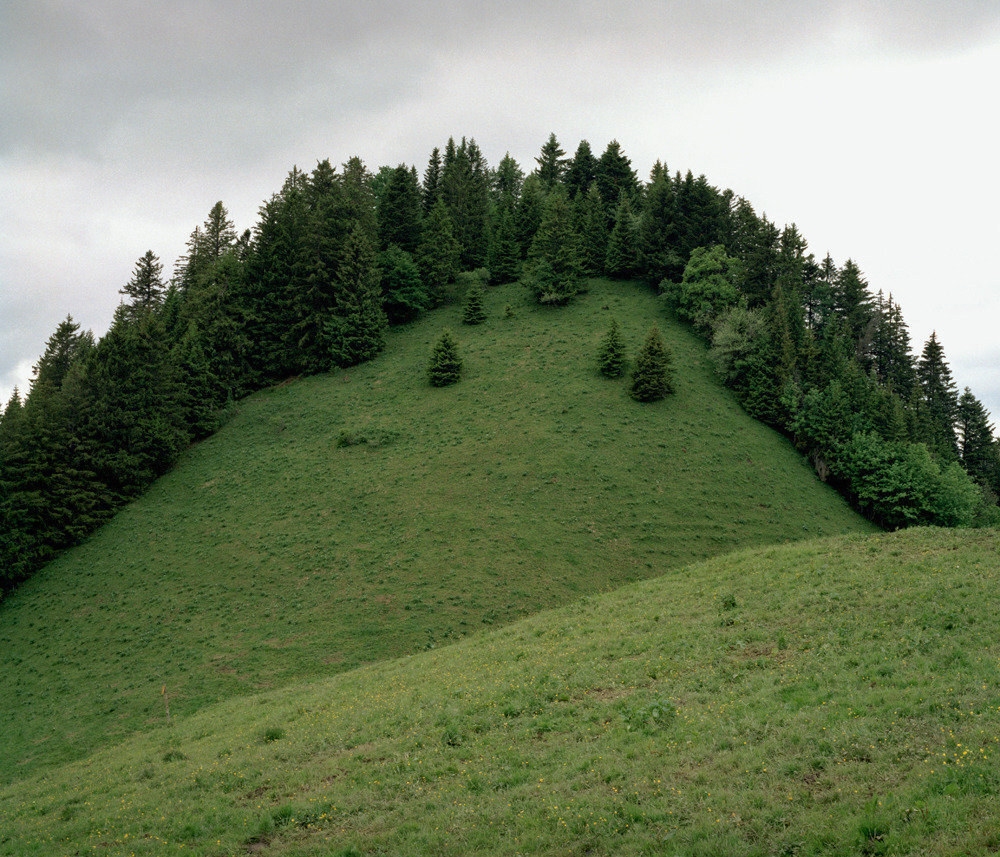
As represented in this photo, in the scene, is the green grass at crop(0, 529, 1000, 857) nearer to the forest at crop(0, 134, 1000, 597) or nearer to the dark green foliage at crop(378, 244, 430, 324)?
the forest at crop(0, 134, 1000, 597)

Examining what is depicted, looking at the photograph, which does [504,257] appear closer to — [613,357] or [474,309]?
[474,309]

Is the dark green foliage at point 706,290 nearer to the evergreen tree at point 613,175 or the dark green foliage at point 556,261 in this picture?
the dark green foliage at point 556,261

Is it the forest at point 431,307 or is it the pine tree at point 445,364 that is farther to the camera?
the pine tree at point 445,364

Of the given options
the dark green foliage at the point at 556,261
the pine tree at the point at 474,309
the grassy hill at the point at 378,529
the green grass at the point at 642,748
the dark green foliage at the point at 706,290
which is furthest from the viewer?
the dark green foliage at the point at 556,261

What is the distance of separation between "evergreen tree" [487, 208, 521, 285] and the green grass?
6954 cm

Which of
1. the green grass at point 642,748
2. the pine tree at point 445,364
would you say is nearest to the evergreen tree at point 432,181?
the pine tree at point 445,364

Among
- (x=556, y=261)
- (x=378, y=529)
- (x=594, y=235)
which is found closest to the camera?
(x=378, y=529)

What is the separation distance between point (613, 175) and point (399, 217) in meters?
41.0

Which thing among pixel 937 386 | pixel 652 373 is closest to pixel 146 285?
pixel 652 373

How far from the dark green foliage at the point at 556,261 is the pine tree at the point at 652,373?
20.8 metres

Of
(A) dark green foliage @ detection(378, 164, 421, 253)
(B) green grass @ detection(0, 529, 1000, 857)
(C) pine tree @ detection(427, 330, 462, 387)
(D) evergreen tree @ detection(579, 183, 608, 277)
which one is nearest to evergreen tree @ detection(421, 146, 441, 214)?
(A) dark green foliage @ detection(378, 164, 421, 253)

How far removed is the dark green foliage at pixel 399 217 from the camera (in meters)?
85.8

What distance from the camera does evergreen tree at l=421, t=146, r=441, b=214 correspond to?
103625 millimetres

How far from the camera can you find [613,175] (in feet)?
343
